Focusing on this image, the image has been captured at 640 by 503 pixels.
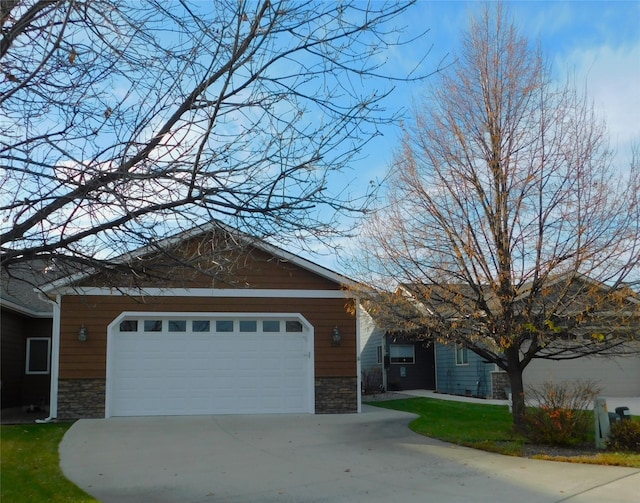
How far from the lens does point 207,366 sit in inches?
660

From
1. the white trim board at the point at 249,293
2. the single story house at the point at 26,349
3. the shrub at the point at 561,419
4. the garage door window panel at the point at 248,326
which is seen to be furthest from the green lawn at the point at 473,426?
the single story house at the point at 26,349

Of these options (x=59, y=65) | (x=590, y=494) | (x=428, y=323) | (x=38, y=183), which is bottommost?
(x=590, y=494)

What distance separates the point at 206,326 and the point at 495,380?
10.7 metres

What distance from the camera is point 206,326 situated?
672 inches

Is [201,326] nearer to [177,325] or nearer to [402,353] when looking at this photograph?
[177,325]

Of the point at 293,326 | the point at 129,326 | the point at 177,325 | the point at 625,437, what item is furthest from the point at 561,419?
the point at 129,326

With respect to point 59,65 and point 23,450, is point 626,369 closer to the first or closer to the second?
point 23,450

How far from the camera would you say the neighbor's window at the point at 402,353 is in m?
28.2

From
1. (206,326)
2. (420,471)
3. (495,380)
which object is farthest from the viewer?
(495,380)

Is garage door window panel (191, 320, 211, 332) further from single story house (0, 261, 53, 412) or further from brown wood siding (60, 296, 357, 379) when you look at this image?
single story house (0, 261, 53, 412)

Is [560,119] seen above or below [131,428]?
above

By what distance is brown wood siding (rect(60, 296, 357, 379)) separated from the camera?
53.5 ft

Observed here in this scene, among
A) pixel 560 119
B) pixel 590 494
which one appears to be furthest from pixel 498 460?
pixel 560 119

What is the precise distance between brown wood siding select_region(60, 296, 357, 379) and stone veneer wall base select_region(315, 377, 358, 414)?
0.57 ft
